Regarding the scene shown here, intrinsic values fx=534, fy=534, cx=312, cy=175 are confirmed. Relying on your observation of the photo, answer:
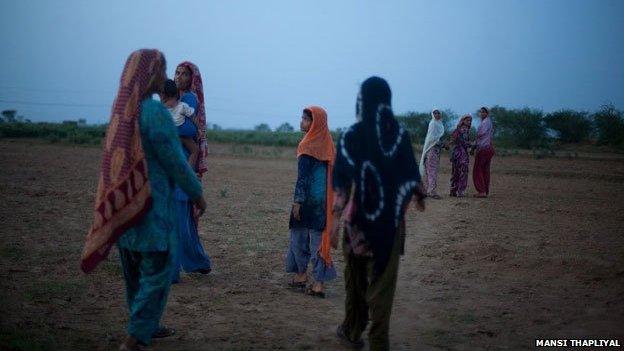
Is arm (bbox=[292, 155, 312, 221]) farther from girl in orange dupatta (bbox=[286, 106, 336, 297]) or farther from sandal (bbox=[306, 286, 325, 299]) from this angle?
sandal (bbox=[306, 286, 325, 299])

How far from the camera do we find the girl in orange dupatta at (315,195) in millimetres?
5355

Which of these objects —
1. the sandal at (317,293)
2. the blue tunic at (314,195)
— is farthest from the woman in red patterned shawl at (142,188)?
the sandal at (317,293)

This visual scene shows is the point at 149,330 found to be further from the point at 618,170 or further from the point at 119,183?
the point at 618,170

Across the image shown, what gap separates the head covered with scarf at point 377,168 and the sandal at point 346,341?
2.78 feet

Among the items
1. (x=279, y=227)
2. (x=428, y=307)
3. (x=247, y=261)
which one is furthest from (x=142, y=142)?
(x=279, y=227)

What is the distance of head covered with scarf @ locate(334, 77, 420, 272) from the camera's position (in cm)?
373

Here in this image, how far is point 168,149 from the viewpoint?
11.4 feet

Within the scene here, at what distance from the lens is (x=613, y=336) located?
4293 millimetres

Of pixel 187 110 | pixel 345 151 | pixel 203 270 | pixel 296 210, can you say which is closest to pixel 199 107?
pixel 187 110

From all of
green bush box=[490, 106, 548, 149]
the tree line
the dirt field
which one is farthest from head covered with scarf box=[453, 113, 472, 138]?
green bush box=[490, 106, 548, 149]

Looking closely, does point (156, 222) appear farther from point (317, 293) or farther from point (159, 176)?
point (317, 293)

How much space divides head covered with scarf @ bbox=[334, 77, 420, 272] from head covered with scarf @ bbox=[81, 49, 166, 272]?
136 centimetres

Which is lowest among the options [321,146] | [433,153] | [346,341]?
[346,341]

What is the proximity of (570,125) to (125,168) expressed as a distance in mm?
38247
